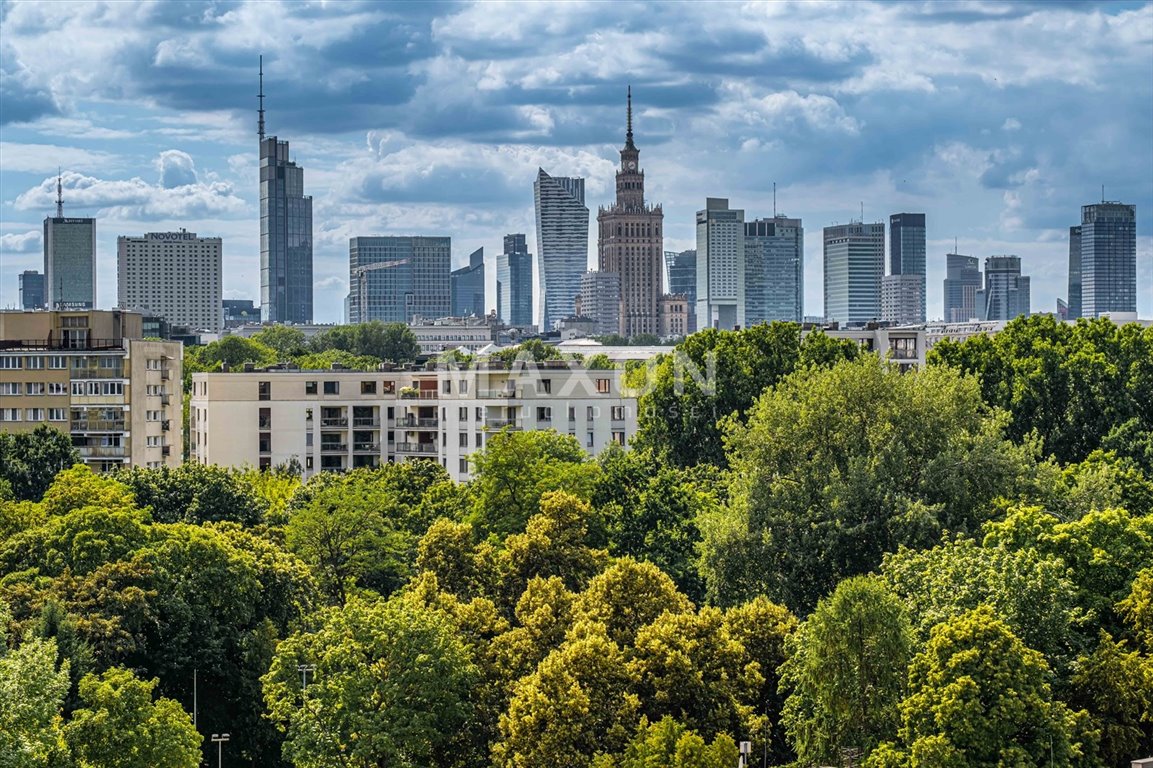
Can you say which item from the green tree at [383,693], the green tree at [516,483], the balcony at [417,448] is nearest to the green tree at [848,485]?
the green tree at [516,483]

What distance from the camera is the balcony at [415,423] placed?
380 ft

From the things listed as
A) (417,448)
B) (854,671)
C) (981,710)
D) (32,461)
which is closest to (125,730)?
(854,671)

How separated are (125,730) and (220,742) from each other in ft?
27.4

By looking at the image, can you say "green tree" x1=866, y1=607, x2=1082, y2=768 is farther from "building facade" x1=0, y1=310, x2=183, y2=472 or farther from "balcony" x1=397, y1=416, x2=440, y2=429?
"balcony" x1=397, y1=416, x2=440, y2=429

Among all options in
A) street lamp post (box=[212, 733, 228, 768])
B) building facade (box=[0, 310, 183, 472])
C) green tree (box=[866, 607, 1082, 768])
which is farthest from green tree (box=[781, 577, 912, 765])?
building facade (box=[0, 310, 183, 472])

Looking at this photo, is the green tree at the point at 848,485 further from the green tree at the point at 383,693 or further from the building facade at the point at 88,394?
the building facade at the point at 88,394

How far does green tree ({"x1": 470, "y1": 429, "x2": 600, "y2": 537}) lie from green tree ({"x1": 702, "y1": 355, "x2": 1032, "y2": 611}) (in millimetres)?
9772

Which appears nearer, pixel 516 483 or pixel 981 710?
pixel 981 710

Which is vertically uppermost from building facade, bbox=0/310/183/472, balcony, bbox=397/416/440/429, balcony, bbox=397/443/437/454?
building facade, bbox=0/310/183/472

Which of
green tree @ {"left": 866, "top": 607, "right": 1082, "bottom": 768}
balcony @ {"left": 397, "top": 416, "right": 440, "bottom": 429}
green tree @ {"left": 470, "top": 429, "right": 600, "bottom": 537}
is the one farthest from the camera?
balcony @ {"left": 397, "top": 416, "right": 440, "bottom": 429}

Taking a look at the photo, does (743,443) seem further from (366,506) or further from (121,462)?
(121,462)

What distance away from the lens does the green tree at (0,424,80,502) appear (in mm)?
85125

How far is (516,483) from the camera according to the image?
69.1 metres

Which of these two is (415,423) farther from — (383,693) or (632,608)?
(383,693)
